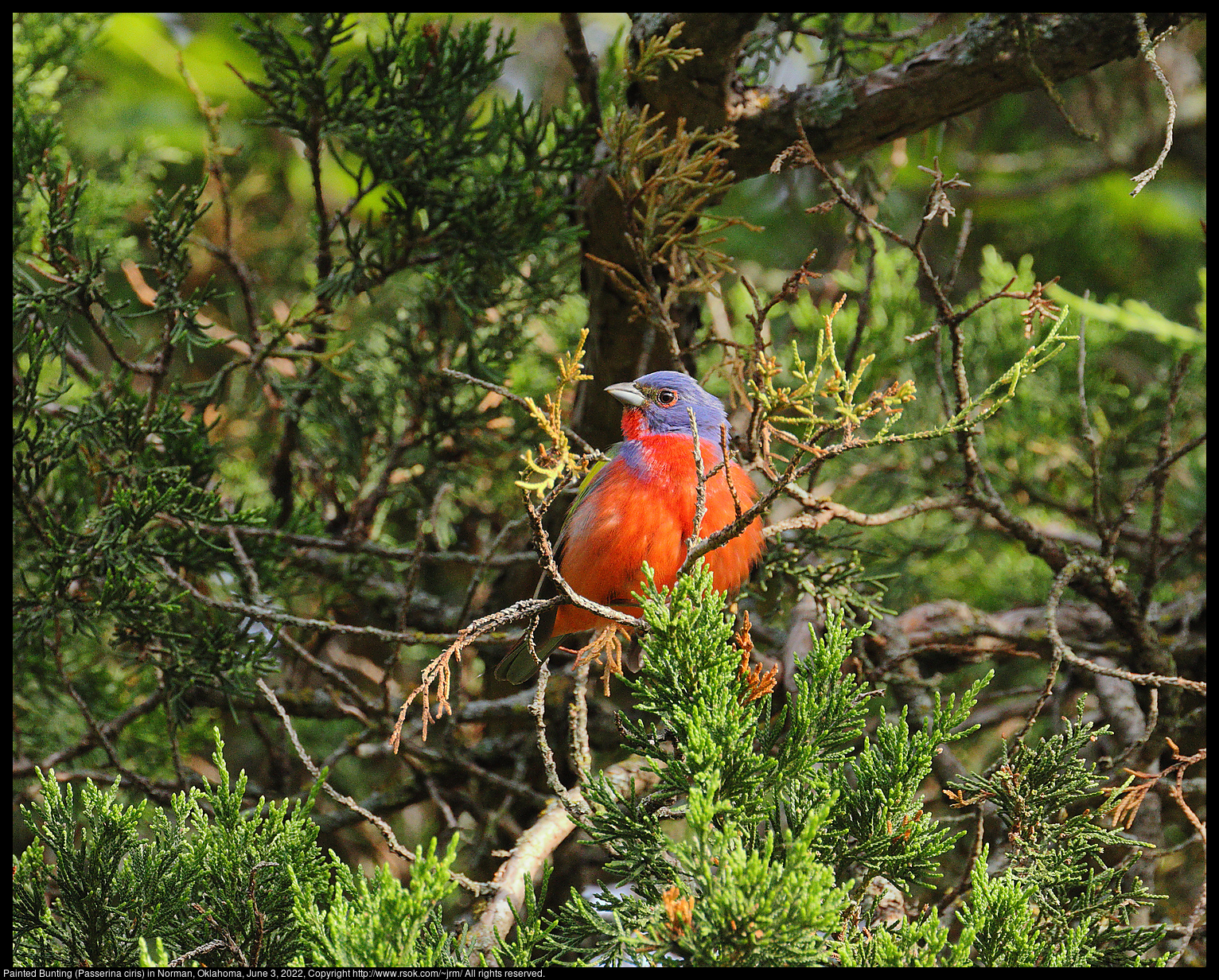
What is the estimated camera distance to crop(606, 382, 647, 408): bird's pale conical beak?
10.5ft

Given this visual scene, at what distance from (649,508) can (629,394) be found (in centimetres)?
40

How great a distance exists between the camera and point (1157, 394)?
15.6 feet

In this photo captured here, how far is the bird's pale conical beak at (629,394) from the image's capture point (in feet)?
10.5

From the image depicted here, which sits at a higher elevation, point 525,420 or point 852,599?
point 525,420

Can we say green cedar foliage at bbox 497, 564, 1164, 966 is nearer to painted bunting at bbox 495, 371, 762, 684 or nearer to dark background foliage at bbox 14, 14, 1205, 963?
dark background foliage at bbox 14, 14, 1205, 963

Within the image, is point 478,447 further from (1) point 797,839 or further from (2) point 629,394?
(1) point 797,839

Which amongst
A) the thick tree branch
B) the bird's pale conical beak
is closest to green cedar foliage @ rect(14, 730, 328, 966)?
the bird's pale conical beak

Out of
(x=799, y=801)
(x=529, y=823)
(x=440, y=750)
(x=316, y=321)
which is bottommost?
(x=529, y=823)

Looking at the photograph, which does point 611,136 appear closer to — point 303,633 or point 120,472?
point 120,472

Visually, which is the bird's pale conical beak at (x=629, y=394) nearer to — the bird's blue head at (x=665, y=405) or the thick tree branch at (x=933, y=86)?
the bird's blue head at (x=665, y=405)

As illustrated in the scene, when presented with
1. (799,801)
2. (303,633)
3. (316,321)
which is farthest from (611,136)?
(303,633)

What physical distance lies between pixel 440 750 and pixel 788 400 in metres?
2.26
